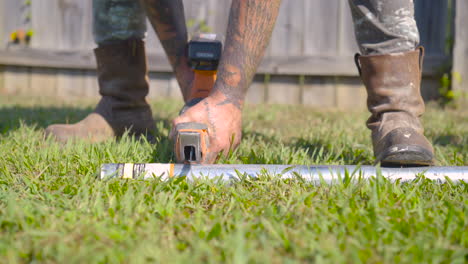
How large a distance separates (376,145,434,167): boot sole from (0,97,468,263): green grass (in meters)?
0.10

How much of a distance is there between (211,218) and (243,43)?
0.72 metres

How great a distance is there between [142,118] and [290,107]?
71.9 inches

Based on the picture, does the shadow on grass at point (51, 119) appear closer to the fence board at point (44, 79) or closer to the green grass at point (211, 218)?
the green grass at point (211, 218)

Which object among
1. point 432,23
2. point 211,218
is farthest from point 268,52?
point 211,218

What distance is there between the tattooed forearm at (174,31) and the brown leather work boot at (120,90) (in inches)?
8.8

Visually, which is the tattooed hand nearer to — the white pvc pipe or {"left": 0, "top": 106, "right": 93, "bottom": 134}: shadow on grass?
the white pvc pipe

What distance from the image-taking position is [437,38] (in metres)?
3.76

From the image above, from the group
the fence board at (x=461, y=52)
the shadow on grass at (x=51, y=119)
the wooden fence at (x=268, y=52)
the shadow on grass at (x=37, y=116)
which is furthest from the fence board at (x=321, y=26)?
the shadow on grass at (x=37, y=116)

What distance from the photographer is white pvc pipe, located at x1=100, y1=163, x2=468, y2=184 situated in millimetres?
1232

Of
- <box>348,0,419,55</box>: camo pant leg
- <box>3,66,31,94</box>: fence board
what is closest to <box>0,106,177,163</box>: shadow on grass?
<box>348,0,419,55</box>: camo pant leg

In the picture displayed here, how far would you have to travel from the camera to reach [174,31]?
6.02 ft

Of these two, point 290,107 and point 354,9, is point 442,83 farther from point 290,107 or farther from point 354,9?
point 354,9

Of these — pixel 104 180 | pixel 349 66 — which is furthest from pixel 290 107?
pixel 104 180

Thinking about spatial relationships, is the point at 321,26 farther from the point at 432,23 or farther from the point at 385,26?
the point at 385,26
